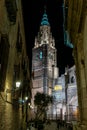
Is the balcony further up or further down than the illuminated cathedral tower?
further down

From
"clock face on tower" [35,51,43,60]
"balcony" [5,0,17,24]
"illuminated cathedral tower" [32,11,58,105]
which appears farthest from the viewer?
"clock face on tower" [35,51,43,60]

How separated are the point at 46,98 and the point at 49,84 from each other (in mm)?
10983

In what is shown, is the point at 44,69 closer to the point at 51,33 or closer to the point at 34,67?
the point at 34,67

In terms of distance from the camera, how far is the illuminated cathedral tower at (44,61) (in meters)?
59.6

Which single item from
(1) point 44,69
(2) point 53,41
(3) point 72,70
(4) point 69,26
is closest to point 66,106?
(3) point 72,70

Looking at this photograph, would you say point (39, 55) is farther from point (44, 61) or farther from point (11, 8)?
point (11, 8)

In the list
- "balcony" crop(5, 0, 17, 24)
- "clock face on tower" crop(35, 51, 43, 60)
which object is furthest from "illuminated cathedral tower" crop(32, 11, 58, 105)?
"balcony" crop(5, 0, 17, 24)

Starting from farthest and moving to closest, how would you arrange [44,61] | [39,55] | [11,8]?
[39,55] → [44,61] → [11,8]

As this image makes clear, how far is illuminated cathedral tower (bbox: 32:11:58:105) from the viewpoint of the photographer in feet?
196

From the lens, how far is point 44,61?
64000 millimetres

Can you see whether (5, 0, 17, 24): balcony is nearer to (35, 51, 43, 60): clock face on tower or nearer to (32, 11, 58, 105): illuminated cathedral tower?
(32, 11, 58, 105): illuminated cathedral tower

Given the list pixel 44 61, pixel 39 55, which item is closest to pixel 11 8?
pixel 44 61

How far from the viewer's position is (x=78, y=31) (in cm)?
878

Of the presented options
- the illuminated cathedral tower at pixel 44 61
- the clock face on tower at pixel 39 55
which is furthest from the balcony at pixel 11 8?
the clock face on tower at pixel 39 55
